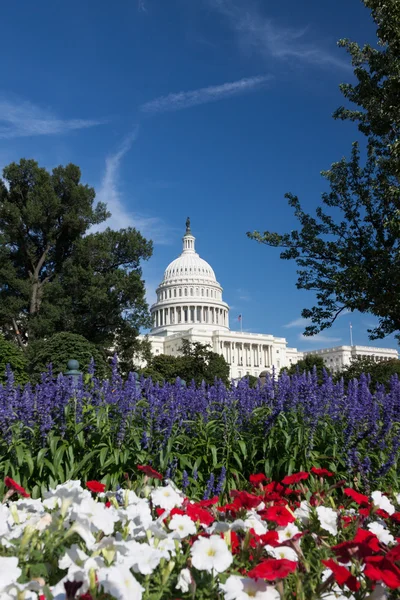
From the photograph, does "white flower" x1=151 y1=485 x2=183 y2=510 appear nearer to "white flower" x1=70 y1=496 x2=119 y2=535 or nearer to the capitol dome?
"white flower" x1=70 y1=496 x2=119 y2=535

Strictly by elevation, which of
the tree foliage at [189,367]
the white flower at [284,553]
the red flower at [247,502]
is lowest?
the white flower at [284,553]

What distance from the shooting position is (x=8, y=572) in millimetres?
2271

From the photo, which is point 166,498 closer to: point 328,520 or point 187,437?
point 328,520

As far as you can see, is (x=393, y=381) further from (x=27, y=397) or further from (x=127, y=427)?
(x=27, y=397)

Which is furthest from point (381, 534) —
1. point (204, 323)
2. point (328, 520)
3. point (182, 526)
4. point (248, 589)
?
point (204, 323)

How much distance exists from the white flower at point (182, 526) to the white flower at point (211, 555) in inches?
16.5

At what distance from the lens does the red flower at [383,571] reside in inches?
87.8

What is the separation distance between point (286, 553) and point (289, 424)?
4.74 meters

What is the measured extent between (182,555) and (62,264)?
38936mm

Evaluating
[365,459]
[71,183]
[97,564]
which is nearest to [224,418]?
[365,459]

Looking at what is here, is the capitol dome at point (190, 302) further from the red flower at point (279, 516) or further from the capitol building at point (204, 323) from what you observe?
the red flower at point (279, 516)

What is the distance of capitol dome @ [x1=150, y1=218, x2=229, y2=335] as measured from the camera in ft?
441

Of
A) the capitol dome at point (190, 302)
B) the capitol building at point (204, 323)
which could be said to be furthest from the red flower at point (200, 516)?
the capitol dome at point (190, 302)

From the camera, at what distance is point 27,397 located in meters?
7.39
